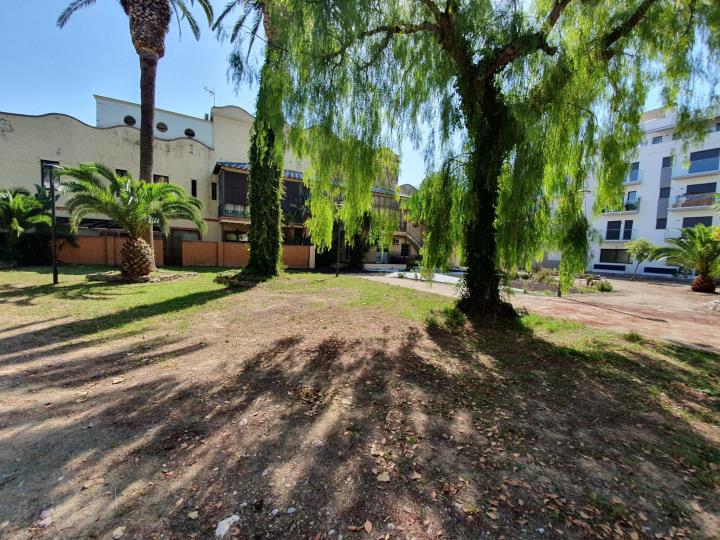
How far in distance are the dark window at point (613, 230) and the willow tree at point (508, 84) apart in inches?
1320

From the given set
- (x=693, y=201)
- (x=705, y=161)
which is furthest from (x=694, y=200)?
(x=705, y=161)

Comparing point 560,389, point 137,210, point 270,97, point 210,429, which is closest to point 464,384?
point 560,389

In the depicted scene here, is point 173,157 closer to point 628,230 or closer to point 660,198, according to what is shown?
point 628,230

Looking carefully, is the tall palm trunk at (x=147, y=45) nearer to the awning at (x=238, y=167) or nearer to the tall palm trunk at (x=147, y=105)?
the tall palm trunk at (x=147, y=105)

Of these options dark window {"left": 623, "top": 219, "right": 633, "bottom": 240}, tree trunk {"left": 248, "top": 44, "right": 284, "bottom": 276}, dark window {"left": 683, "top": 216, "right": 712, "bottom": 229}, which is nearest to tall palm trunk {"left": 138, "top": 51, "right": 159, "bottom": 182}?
tree trunk {"left": 248, "top": 44, "right": 284, "bottom": 276}

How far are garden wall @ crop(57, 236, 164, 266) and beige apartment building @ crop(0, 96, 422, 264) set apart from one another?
2.35 m

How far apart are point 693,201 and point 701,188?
1439mm

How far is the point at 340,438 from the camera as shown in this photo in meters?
2.92

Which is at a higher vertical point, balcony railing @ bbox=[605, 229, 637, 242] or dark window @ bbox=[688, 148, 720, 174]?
dark window @ bbox=[688, 148, 720, 174]

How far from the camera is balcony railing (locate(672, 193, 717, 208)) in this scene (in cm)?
2650

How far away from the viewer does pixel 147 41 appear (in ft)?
43.7

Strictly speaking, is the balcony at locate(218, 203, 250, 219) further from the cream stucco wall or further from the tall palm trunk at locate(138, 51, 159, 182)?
the tall palm trunk at locate(138, 51, 159, 182)

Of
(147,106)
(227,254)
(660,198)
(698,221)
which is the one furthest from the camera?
(660,198)

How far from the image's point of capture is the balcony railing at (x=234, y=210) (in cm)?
2267
